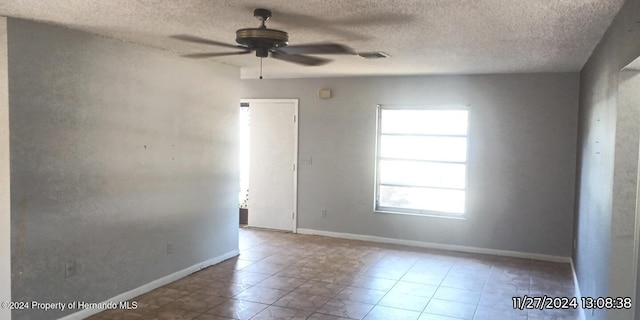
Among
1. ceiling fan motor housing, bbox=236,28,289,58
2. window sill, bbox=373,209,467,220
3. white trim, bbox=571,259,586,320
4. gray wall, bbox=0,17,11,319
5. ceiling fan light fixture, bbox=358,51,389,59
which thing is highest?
ceiling fan light fixture, bbox=358,51,389,59

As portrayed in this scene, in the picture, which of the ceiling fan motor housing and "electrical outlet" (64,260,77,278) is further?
"electrical outlet" (64,260,77,278)

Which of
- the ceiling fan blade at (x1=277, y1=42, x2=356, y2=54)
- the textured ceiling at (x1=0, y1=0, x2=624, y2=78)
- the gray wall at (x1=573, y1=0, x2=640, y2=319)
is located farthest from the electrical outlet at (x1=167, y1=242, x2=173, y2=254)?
the gray wall at (x1=573, y1=0, x2=640, y2=319)

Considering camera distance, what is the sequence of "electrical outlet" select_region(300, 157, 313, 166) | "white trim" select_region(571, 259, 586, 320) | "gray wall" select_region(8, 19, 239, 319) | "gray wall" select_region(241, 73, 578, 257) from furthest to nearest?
"electrical outlet" select_region(300, 157, 313, 166) < "gray wall" select_region(241, 73, 578, 257) < "white trim" select_region(571, 259, 586, 320) < "gray wall" select_region(8, 19, 239, 319)

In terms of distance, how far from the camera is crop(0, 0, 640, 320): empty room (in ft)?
10.3

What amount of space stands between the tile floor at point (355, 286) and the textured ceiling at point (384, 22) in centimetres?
226

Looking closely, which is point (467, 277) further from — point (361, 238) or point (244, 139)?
point (244, 139)

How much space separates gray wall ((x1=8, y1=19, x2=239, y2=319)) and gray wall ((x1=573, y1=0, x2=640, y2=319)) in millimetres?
3689

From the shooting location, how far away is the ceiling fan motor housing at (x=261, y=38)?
2.89 meters

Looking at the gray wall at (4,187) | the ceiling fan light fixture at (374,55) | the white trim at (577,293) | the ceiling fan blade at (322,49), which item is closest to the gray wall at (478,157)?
the white trim at (577,293)

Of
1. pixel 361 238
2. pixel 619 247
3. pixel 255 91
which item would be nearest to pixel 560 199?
pixel 361 238

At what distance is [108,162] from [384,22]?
2.54 m

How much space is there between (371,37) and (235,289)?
2.64 meters

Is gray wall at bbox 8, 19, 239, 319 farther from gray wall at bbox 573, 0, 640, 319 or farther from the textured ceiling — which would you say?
gray wall at bbox 573, 0, 640, 319

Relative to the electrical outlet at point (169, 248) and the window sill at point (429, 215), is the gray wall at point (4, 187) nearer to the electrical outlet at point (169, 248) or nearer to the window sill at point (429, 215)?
the electrical outlet at point (169, 248)
